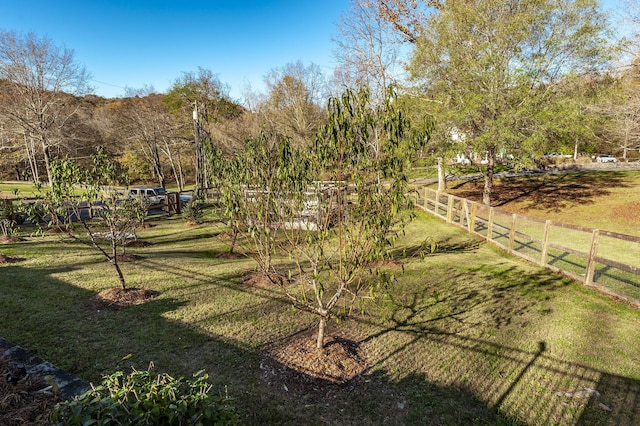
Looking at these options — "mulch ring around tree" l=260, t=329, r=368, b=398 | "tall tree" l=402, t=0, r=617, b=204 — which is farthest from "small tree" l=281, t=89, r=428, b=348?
"tall tree" l=402, t=0, r=617, b=204

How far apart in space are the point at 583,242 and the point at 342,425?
1217 centimetres

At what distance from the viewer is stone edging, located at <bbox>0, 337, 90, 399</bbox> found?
297 centimetres

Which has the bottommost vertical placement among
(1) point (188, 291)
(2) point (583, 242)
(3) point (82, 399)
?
(2) point (583, 242)

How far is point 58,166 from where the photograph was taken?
224 inches

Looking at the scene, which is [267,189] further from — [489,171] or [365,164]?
[489,171]

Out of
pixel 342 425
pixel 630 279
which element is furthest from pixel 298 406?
pixel 630 279

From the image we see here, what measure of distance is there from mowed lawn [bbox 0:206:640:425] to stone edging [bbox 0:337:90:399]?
0.59 m

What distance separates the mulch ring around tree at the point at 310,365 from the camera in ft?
13.5

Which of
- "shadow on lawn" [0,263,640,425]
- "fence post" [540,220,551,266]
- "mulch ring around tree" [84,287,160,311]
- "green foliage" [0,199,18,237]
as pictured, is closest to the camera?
"shadow on lawn" [0,263,640,425]

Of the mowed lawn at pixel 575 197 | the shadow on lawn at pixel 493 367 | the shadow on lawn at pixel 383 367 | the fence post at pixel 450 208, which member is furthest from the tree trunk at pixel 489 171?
the shadow on lawn at pixel 383 367

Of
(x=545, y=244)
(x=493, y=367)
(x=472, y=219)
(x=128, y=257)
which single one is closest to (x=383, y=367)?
(x=493, y=367)

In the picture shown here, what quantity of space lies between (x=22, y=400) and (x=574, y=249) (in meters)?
11.5

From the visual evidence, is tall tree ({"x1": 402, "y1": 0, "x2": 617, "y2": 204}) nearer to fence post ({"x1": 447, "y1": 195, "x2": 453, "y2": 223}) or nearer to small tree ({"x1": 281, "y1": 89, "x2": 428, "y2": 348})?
fence post ({"x1": 447, "y1": 195, "x2": 453, "y2": 223})

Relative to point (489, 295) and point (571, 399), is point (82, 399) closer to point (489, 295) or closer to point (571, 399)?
point (571, 399)
